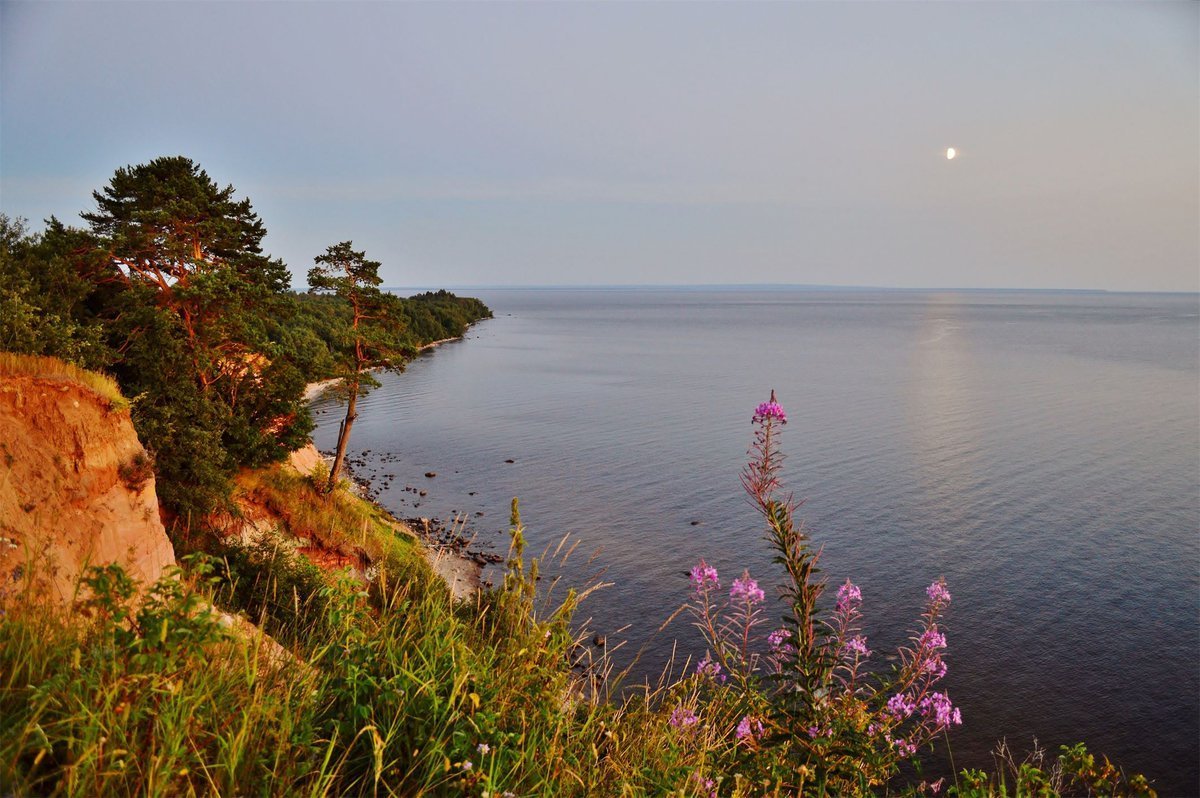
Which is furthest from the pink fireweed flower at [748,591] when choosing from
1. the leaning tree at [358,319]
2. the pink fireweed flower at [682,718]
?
the leaning tree at [358,319]

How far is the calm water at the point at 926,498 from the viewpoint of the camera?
926 inches

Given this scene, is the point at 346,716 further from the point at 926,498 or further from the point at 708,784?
the point at 926,498

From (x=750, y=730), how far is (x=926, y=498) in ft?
128

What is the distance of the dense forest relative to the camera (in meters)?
19.8

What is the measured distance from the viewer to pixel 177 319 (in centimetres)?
2347

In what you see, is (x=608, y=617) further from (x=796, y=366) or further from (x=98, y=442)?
(x=796, y=366)

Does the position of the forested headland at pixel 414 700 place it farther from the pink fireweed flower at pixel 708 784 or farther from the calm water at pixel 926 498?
the calm water at pixel 926 498

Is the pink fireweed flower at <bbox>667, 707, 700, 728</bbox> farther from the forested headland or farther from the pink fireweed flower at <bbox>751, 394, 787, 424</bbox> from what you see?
the pink fireweed flower at <bbox>751, 394, 787, 424</bbox>

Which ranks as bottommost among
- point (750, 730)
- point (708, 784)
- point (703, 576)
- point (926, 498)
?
point (926, 498)

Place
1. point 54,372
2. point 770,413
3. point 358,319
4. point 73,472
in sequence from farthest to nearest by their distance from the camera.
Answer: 1. point 358,319
2. point 54,372
3. point 73,472
4. point 770,413

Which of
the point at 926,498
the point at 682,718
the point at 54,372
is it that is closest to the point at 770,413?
the point at 682,718

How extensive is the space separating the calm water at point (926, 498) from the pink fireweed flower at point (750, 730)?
1609 centimetres

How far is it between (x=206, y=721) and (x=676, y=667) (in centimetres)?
2217

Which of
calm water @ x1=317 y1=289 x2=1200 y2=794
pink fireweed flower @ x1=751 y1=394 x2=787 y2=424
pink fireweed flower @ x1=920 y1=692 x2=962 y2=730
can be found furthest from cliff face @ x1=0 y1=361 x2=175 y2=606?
→ calm water @ x1=317 y1=289 x2=1200 y2=794
